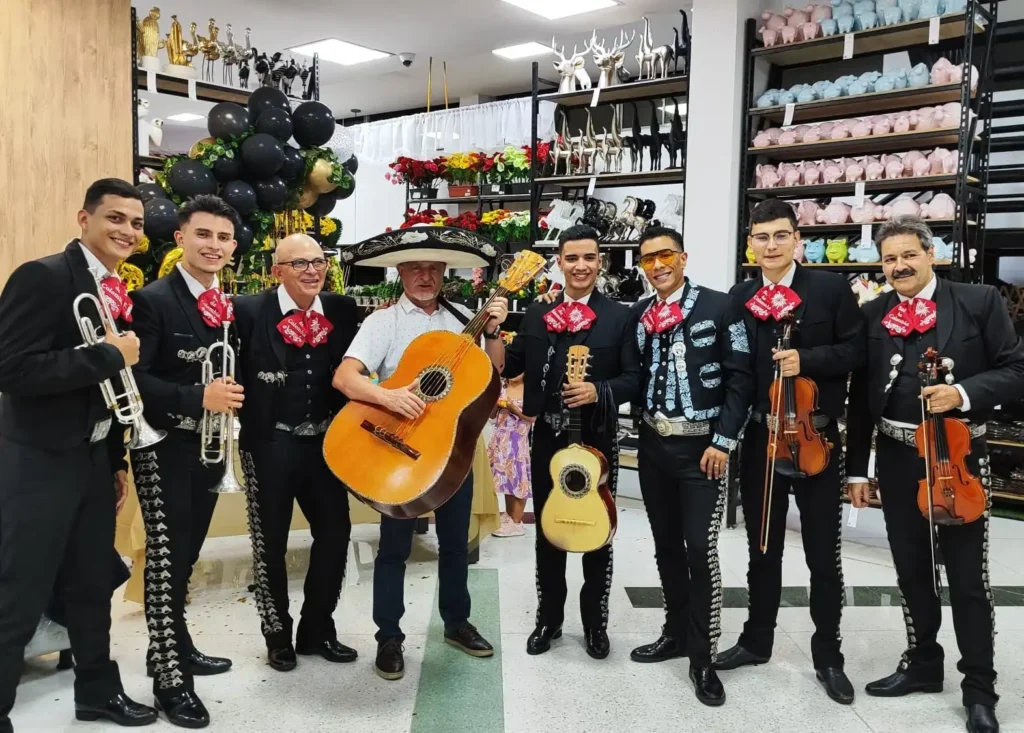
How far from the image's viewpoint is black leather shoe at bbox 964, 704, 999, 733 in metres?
2.88

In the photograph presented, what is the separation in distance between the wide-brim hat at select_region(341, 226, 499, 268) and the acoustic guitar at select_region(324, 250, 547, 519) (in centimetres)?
21

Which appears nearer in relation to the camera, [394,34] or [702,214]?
[702,214]

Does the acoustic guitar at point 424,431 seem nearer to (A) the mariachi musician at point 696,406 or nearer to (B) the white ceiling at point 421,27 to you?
(A) the mariachi musician at point 696,406

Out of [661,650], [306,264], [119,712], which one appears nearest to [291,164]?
[306,264]

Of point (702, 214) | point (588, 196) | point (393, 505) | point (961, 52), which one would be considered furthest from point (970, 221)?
point (393, 505)

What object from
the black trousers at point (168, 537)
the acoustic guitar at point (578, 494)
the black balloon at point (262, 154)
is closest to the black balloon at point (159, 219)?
the black balloon at point (262, 154)

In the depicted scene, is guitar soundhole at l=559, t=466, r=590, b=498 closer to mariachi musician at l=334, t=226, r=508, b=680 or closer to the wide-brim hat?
mariachi musician at l=334, t=226, r=508, b=680

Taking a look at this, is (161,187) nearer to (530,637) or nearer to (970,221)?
(530,637)

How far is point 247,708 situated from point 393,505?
970mm

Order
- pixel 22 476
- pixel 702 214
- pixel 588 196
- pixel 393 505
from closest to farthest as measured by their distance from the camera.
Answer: pixel 22 476, pixel 393 505, pixel 702 214, pixel 588 196

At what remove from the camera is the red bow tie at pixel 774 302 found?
312 centimetres

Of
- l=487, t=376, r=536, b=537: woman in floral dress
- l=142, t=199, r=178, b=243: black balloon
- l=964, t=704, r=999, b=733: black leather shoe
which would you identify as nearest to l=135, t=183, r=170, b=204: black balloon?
l=142, t=199, r=178, b=243: black balloon

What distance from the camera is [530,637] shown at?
3.61 metres

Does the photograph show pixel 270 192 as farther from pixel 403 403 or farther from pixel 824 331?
pixel 824 331
